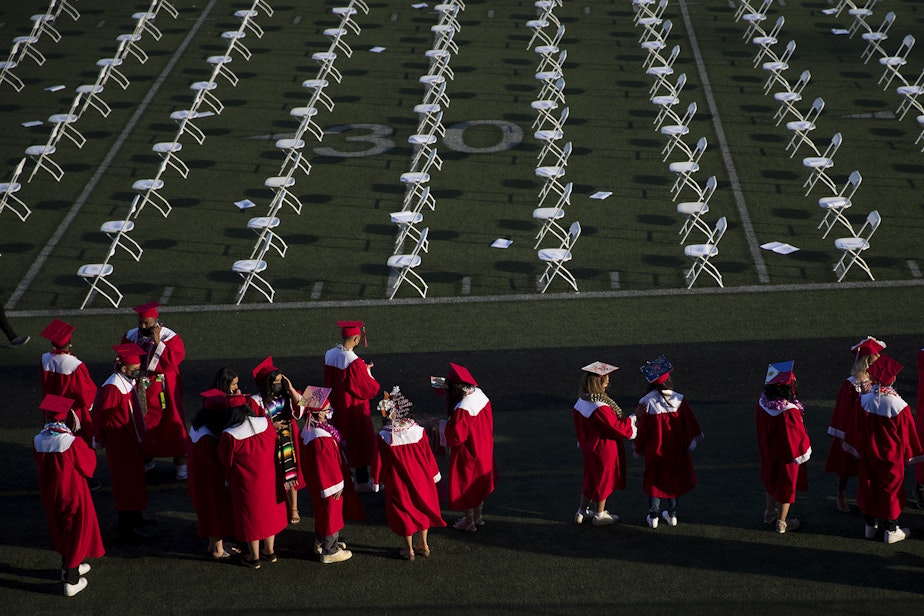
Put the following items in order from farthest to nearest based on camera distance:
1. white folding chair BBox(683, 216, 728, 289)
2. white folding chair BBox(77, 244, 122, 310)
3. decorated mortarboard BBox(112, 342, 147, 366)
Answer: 1. white folding chair BBox(77, 244, 122, 310)
2. white folding chair BBox(683, 216, 728, 289)
3. decorated mortarboard BBox(112, 342, 147, 366)

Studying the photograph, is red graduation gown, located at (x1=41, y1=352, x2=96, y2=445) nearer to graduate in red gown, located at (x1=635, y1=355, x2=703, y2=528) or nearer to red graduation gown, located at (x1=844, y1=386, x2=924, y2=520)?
graduate in red gown, located at (x1=635, y1=355, x2=703, y2=528)

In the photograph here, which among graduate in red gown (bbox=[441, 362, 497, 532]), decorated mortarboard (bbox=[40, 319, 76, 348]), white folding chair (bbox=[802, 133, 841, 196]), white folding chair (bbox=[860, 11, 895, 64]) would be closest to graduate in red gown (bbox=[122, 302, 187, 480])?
decorated mortarboard (bbox=[40, 319, 76, 348])

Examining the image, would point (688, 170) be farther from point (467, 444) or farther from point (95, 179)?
point (95, 179)

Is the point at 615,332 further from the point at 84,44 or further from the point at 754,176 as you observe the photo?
the point at 84,44

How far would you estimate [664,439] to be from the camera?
995cm

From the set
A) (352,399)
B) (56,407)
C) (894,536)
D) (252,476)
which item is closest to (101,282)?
(352,399)

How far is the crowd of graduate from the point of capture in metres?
9.47

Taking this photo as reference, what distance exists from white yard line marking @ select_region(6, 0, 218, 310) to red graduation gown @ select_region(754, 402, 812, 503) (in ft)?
36.5

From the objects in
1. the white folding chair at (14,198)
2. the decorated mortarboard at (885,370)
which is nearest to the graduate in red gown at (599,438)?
the decorated mortarboard at (885,370)

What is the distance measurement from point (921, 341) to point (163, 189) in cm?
1272

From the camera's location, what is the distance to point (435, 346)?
14.5 metres

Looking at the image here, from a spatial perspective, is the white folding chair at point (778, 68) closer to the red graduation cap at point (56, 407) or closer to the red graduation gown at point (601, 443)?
the red graduation gown at point (601, 443)

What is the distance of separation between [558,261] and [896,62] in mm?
10363

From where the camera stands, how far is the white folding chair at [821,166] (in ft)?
59.4
